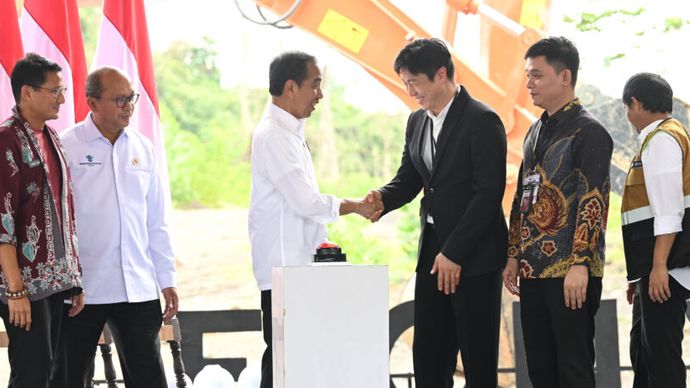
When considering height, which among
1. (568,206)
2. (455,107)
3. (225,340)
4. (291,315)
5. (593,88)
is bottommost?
(225,340)

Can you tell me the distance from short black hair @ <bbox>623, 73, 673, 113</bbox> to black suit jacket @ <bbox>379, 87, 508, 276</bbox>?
544 millimetres

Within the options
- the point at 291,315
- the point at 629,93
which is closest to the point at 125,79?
the point at 291,315

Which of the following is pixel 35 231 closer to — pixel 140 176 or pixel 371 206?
pixel 140 176

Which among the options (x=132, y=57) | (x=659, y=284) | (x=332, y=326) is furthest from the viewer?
(x=132, y=57)

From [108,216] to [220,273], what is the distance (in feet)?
30.2

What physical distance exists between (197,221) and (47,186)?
9721mm

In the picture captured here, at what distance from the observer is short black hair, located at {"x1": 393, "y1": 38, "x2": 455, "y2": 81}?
313 centimetres

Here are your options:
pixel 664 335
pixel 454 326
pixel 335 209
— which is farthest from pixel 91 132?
pixel 664 335

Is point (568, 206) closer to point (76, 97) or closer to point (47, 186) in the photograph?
point (47, 186)

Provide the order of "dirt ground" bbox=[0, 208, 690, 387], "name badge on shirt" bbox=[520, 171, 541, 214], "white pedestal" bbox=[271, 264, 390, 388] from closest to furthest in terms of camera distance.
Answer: "white pedestal" bbox=[271, 264, 390, 388]
"name badge on shirt" bbox=[520, 171, 541, 214]
"dirt ground" bbox=[0, 208, 690, 387]

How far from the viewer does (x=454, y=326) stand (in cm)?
317

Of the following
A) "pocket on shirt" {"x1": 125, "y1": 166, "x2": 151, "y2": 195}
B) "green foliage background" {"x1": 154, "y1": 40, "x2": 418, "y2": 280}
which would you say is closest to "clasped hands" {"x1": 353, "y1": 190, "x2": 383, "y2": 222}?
"pocket on shirt" {"x1": 125, "y1": 166, "x2": 151, "y2": 195}

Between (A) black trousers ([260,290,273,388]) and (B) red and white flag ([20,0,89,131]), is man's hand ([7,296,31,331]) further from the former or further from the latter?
(B) red and white flag ([20,0,89,131])

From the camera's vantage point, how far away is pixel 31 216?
2.82 m
